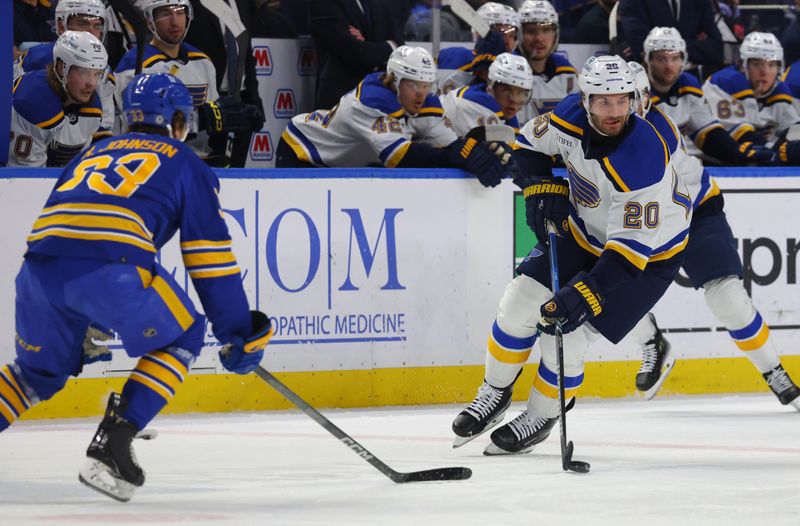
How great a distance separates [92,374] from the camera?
18.7ft

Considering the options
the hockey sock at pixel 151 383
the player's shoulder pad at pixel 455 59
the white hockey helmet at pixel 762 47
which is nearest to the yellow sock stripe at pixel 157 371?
the hockey sock at pixel 151 383

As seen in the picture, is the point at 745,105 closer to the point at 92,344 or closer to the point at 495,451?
the point at 495,451

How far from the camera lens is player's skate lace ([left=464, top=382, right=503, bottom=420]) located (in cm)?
489

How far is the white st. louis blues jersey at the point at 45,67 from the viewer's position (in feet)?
20.1

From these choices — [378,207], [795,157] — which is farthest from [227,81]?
[795,157]

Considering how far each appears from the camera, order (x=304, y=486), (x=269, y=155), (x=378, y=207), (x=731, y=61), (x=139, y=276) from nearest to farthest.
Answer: (x=139, y=276), (x=304, y=486), (x=378, y=207), (x=269, y=155), (x=731, y=61)

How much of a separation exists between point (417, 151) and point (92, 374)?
1.63 metres

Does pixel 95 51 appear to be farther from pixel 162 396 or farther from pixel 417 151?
pixel 162 396

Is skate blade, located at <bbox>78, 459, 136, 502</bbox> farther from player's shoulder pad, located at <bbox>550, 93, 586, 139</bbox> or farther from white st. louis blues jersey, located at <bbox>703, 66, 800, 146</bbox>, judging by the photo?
white st. louis blues jersey, located at <bbox>703, 66, 800, 146</bbox>

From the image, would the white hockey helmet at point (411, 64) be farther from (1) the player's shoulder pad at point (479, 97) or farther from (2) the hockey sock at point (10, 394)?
(2) the hockey sock at point (10, 394)

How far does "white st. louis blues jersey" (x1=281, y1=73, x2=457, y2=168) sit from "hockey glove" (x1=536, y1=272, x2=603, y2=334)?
6.76 ft

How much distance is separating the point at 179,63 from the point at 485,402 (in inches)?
90.7

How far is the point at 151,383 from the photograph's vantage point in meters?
3.66

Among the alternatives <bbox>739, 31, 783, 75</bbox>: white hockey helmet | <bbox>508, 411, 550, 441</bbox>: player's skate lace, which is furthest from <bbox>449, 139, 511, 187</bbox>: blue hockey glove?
<bbox>739, 31, 783, 75</bbox>: white hockey helmet
